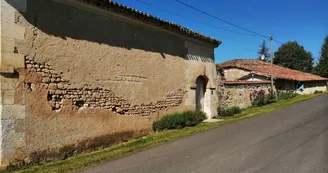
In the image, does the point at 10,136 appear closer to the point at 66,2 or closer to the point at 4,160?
the point at 4,160

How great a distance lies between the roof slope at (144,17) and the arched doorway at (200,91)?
189 centimetres

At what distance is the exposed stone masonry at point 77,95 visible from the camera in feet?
23.8

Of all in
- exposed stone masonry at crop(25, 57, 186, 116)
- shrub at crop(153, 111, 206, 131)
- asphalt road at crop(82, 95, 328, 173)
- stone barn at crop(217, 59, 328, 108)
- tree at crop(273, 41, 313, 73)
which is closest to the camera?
asphalt road at crop(82, 95, 328, 173)

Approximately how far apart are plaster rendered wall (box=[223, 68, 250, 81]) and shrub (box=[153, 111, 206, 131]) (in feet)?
60.5

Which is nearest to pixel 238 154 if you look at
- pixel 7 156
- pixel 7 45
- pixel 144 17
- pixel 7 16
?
pixel 7 156

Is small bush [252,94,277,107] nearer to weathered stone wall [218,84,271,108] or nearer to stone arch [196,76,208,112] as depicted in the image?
weathered stone wall [218,84,271,108]

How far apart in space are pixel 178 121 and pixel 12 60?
639cm

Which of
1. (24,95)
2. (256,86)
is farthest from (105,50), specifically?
(256,86)

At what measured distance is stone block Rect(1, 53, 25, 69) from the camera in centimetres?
650

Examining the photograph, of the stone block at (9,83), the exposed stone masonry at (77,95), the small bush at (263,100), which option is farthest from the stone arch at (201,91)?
the stone block at (9,83)

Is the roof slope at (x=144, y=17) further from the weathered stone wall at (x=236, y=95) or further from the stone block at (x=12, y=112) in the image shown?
the weathered stone wall at (x=236, y=95)

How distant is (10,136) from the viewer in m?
6.55

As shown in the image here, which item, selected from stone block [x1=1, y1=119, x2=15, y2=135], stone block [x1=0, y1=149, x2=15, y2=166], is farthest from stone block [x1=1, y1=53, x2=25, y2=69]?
stone block [x1=0, y1=149, x2=15, y2=166]

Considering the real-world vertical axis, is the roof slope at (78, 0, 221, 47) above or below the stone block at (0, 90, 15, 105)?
above
